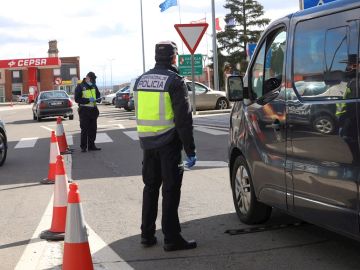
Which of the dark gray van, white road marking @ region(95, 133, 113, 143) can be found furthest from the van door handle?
white road marking @ region(95, 133, 113, 143)

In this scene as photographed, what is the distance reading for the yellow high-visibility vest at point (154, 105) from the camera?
208 inches

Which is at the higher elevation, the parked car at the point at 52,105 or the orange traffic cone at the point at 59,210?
the parked car at the point at 52,105

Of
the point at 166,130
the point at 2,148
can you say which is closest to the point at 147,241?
the point at 166,130

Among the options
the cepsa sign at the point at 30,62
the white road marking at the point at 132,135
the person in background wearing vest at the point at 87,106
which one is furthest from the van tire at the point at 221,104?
the cepsa sign at the point at 30,62

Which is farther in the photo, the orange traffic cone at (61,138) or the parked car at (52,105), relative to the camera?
the parked car at (52,105)

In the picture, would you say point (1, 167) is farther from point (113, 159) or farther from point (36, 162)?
point (113, 159)

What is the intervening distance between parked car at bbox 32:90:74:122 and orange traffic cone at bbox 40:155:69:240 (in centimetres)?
2187

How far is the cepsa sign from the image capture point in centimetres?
9884

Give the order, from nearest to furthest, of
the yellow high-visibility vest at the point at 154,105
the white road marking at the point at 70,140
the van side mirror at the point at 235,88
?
the yellow high-visibility vest at the point at 154,105
the van side mirror at the point at 235,88
the white road marking at the point at 70,140

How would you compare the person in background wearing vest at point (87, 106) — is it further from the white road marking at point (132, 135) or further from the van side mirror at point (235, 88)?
the van side mirror at point (235, 88)

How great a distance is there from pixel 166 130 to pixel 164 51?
0.74 metres

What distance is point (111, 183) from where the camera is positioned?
926 cm

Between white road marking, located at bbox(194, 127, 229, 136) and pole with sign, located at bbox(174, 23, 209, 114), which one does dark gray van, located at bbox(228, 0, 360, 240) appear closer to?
white road marking, located at bbox(194, 127, 229, 136)

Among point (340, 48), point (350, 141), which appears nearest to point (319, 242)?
point (350, 141)
